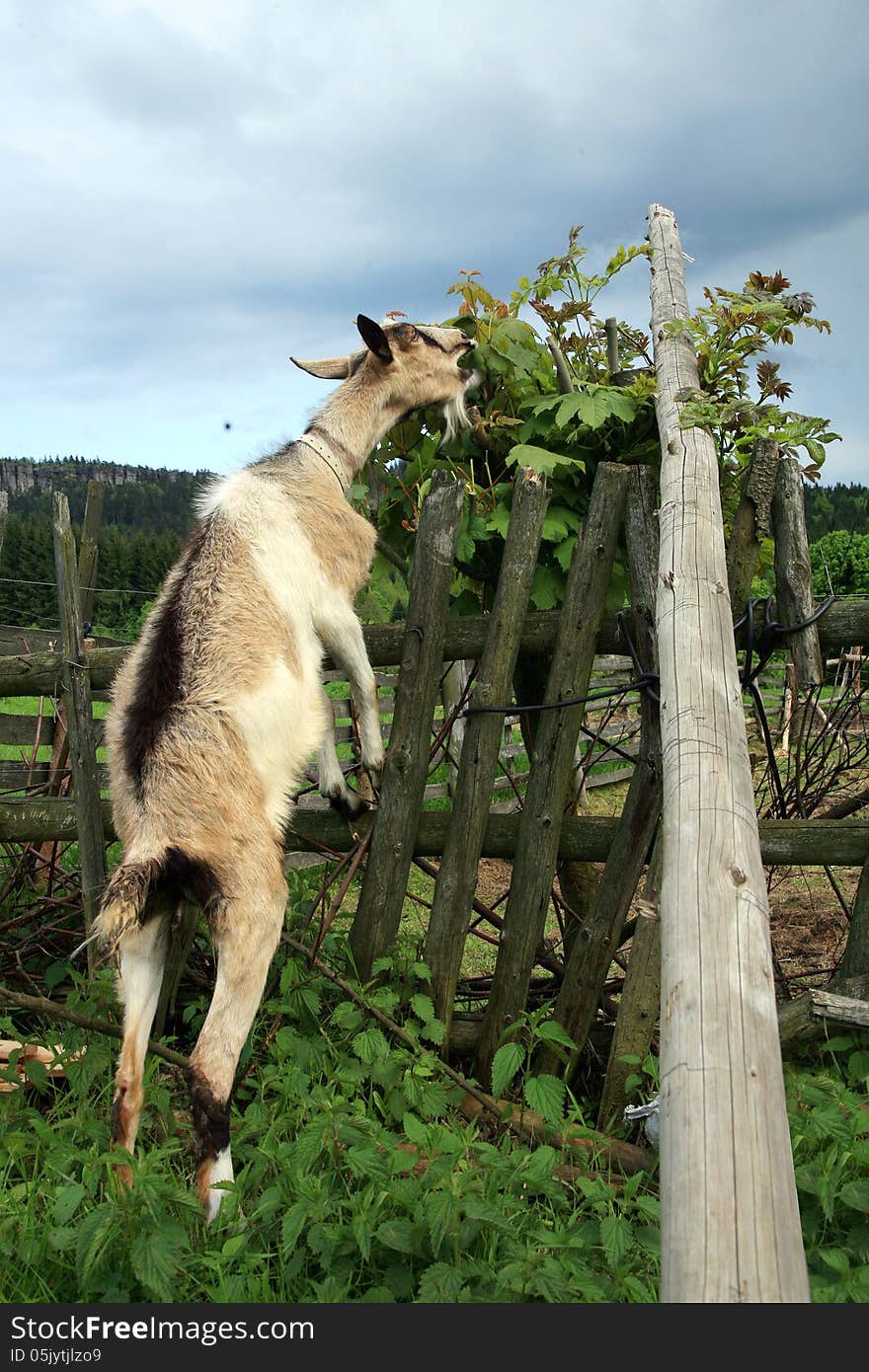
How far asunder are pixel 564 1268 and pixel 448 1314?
38cm

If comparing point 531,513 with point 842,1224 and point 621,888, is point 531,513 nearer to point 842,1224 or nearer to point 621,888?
point 621,888

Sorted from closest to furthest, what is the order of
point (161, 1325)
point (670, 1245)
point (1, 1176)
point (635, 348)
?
point (670, 1245) → point (161, 1325) → point (1, 1176) → point (635, 348)

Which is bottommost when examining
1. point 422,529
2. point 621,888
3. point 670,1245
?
point 670,1245

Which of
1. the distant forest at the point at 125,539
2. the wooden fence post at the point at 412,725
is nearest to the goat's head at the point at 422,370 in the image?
the wooden fence post at the point at 412,725

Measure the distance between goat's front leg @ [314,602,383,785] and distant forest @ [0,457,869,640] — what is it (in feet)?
25.0

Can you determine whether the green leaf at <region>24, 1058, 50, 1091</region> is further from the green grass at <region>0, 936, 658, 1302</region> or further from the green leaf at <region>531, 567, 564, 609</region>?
the green leaf at <region>531, 567, 564, 609</region>

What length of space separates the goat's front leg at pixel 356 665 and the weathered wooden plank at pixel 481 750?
38 centimetres

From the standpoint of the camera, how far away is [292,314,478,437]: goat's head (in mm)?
4465

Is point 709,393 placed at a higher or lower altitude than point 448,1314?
higher

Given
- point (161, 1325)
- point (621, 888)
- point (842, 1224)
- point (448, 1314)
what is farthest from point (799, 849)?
point (161, 1325)

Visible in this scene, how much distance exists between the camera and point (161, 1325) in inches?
89.6

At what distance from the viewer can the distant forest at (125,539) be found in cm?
2205

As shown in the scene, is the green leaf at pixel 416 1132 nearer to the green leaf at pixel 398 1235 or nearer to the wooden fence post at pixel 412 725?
the green leaf at pixel 398 1235

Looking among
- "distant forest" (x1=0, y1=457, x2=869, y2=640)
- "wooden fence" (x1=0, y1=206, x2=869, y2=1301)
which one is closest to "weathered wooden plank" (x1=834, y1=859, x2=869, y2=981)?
"wooden fence" (x1=0, y1=206, x2=869, y2=1301)
